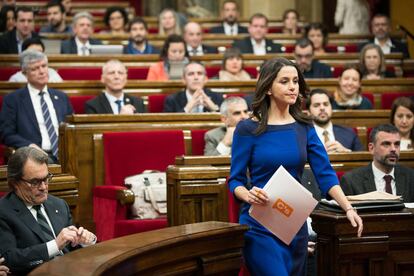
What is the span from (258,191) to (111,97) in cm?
337

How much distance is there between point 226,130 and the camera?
5859mm

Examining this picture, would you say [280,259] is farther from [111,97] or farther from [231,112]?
[111,97]

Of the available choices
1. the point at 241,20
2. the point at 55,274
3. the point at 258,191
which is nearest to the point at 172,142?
the point at 258,191

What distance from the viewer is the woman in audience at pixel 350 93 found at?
712cm

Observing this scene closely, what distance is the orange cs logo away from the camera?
3521 millimetres

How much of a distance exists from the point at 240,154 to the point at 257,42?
5954 mm

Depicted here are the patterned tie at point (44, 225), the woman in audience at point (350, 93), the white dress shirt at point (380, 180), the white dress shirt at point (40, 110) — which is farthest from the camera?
the woman in audience at point (350, 93)

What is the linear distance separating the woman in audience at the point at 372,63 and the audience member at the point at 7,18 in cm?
350

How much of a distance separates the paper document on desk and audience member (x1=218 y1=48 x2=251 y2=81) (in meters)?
4.25

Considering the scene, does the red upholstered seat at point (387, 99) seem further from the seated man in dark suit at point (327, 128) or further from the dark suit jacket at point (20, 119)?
the dark suit jacket at point (20, 119)

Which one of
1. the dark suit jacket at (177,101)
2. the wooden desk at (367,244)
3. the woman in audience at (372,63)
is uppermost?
the woman in audience at (372,63)

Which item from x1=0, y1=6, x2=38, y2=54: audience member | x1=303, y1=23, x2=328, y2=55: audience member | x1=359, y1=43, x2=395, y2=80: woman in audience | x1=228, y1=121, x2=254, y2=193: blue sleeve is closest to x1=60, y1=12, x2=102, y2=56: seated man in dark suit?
x1=0, y1=6, x2=38, y2=54: audience member

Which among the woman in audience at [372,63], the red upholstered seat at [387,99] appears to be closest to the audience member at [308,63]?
the woman in audience at [372,63]

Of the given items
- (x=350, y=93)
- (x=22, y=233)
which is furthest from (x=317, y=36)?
(x=22, y=233)
